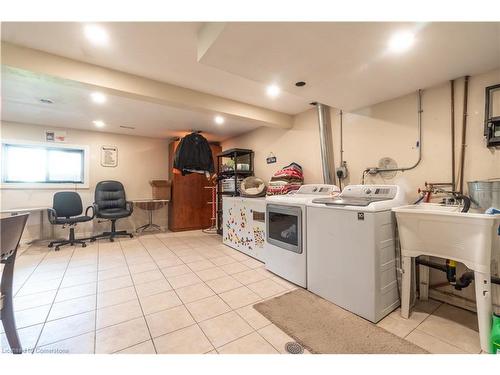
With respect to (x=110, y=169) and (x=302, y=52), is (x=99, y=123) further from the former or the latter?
(x=302, y=52)

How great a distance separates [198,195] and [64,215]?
8.64 ft

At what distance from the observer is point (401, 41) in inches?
57.4

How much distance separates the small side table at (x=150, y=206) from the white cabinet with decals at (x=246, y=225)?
2019mm

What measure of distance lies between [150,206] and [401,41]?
522 cm

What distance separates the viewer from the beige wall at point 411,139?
1902 mm

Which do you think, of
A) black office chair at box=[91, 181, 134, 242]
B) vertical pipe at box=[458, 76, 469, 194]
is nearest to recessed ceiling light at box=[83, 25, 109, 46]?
vertical pipe at box=[458, 76, 469, 194]

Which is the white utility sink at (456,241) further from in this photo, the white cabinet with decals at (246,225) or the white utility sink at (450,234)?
the white cabinet with decals at (246,225)

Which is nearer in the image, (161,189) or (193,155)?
(193,155)

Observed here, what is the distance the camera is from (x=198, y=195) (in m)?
5.44

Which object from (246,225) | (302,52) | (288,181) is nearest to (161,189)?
(246,225)

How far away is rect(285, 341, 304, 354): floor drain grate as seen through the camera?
1.38 m

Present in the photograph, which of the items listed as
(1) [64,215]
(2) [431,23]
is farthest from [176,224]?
(2) [431,23]

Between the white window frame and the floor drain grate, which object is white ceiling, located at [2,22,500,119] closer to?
the floor drain grate
